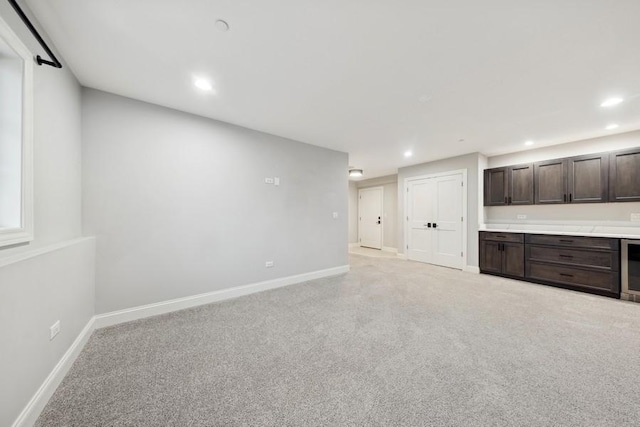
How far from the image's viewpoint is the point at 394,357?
1.91 meters

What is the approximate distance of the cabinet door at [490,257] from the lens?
4367 mm

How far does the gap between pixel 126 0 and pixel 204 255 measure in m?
2.56

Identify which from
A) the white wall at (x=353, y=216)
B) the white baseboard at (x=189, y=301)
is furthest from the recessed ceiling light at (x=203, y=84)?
the white wall at (x=353, y=216)

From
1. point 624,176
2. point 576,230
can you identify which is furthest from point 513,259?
point 624,176

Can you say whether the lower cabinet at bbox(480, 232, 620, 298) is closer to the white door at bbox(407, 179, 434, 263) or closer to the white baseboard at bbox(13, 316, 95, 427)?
the white door at bbox(407, 179, 434, 263)

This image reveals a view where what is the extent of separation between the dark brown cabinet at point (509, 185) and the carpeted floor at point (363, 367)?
2.04 meters

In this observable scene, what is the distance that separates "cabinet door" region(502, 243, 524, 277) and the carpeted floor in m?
1.06

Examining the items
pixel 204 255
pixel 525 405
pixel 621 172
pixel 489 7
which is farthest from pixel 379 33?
pixel 621 172

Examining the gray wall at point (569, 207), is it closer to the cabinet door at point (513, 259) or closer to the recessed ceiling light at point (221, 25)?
the cabinet door at point (513, 259)

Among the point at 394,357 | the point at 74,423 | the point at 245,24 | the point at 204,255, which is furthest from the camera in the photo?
the point at 204,255

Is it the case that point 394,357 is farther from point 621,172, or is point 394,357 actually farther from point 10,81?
point 621,172

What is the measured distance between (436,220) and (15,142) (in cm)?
622

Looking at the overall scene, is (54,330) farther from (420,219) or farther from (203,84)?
(420,219)

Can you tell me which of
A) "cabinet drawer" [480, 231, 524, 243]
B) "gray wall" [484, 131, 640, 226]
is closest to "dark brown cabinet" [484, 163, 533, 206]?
"gray wall" [484, 131, 640, 226]
